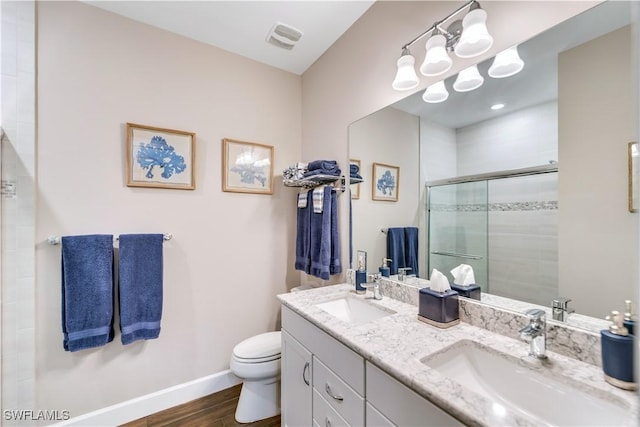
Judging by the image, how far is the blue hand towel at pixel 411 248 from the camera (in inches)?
56.0

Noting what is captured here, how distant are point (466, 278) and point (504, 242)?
0.22 metres

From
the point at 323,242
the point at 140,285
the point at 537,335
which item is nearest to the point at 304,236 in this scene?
the point at 323,242

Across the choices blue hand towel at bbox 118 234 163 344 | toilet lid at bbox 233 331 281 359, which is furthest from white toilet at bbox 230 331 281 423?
blue hand towel at bbox 118 234 163 344

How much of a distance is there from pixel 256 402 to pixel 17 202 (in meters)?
1.81

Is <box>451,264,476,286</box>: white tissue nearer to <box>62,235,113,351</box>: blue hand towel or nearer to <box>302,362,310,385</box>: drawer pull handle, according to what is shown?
<box>302,362,310,385</box>: drawer pull handle

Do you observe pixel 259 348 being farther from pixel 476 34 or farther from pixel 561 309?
pixel 476 34

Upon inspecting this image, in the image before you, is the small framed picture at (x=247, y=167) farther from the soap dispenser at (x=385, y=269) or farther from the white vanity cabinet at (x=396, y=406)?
the white vanity cabinet at (x=396, y=406)

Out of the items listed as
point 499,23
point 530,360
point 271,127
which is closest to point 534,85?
point 499,23

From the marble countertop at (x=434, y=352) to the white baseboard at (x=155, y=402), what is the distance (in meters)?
1.20

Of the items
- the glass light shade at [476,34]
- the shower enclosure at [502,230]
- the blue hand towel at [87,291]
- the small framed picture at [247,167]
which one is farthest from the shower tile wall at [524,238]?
the blue hand towel at [87,291]

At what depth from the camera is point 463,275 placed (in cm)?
117

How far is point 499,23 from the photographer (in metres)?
1.04

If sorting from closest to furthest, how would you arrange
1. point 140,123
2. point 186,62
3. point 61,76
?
point 61,76 < point 140,123 < point 186,62

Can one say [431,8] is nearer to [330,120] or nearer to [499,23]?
[499,23]
